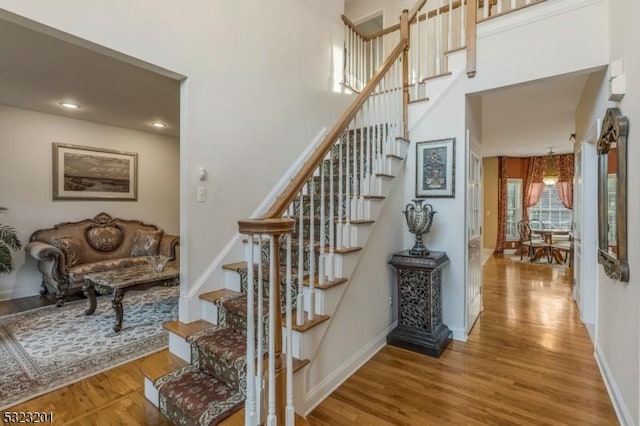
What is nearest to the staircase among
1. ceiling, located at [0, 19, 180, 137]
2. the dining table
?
ceiling, located at [0, 19, 180, 137]

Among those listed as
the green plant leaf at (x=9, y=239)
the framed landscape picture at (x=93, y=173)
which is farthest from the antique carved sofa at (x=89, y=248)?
the framed landscape picture at (x=93, y=173)

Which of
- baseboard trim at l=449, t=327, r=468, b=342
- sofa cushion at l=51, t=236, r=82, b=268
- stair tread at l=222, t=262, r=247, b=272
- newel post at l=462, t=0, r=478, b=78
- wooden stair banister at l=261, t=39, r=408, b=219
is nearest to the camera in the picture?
wooden stair banister at l=261, t=39, r=408, b=219

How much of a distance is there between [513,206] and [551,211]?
0.99m

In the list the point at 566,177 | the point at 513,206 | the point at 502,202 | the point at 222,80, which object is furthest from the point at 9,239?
the point at 566,177

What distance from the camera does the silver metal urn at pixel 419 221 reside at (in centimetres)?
292

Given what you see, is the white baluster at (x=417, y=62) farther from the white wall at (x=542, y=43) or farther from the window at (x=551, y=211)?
the window at (x=551, y=211)

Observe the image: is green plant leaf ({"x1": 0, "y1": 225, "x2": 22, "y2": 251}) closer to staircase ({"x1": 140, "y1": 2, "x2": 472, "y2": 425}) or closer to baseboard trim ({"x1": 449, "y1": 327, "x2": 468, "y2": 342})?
staircase ({"x1": 140, "y1": 2, "x2": 472, "y2": 425})

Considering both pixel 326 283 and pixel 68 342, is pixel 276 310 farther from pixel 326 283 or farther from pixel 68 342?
pixel 68 342

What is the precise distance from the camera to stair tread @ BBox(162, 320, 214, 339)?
7.16ft

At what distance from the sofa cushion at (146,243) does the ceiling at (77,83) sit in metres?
1.78

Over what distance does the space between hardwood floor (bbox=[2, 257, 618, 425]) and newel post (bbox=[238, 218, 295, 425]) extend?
29cm

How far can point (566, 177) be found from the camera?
8.03 metres

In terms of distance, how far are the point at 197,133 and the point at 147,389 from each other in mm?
1816

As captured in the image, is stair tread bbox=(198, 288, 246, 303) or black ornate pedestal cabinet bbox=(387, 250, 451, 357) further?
black ornate pedestal cabinet bbox=(387, 250, 451, 357)
